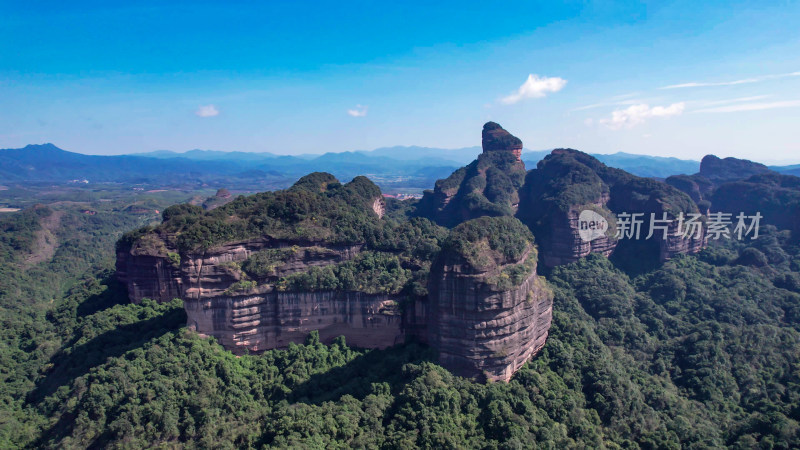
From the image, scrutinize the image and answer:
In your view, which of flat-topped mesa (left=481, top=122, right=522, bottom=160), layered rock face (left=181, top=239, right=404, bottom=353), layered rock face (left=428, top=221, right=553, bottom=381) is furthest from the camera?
flat-topped mesa (left=481, top=122, right=522, bottom=160)

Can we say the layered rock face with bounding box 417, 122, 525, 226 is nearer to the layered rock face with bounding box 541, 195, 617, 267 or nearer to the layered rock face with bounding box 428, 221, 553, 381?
the layered rock face with bounding box 541, 195, 617, 267

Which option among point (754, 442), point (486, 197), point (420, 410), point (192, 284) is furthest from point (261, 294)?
point (486, 197)

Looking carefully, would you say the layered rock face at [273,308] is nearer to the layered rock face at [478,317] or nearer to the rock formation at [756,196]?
the layered rock face at [478,317]

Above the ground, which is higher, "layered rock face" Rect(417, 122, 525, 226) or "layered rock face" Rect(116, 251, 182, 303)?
"layered rock face" Rect(417, 122, 525, 226)

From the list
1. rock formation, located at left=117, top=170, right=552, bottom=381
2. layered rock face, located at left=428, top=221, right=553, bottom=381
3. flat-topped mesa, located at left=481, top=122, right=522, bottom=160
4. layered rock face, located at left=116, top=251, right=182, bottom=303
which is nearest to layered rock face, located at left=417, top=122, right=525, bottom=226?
flat-topped mesa, located at left=481, top=122, right=522, bottom=160

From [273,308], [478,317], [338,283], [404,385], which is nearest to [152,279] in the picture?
[273,308]

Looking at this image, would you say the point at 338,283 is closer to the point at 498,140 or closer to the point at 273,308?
the point at 273,308
